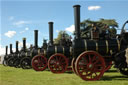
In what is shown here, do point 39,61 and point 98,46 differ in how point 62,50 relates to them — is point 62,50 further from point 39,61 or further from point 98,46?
point 98,46

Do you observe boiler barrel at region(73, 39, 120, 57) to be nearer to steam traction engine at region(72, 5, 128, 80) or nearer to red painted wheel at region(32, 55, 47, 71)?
steam traction engine at region(72, 5, 128, 80)

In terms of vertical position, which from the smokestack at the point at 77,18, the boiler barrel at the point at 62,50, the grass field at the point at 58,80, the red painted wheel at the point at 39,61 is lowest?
the grass field at the point at 58,80

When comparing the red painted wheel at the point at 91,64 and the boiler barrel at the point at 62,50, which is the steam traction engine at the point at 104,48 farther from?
the boiler barrel at the point at 62,50

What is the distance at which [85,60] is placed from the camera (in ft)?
23.6

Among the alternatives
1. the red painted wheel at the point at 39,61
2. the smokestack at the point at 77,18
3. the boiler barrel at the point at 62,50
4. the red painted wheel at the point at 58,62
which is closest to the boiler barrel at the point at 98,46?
the smokestack at the point at 77,18

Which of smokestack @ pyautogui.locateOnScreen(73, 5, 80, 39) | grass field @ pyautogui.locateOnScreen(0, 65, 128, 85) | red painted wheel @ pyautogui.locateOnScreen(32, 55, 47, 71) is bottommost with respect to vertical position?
grass field @ pyautogui.locateOnScreen(0, 65, 128, 85)

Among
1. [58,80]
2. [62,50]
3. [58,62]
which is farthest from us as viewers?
[62,50]

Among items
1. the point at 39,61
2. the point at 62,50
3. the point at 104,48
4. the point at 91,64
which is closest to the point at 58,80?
the point at 91,64

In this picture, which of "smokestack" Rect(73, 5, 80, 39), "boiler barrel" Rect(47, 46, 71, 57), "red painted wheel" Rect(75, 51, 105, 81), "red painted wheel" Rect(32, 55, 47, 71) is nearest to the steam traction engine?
"red painted wheel" Rect(75, 51, 105, 81)

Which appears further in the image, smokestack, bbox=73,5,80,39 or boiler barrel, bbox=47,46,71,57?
boiler barrel, bbox=47,46,71,57

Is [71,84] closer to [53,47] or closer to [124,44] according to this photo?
[124,44]

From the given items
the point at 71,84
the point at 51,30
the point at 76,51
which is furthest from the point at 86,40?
the point at 51,30

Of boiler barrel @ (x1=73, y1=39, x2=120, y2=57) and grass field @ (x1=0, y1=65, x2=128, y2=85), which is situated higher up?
boiler barrel @ (x1=73, y1=39, x2=120, y2=57)

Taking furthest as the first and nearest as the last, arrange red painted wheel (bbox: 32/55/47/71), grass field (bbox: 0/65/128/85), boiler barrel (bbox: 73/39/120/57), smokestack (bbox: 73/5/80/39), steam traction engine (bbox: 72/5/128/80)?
red painted wheel (bbox: 32/55/47/71)
smokestack (bbox: 73/5/80/39)
boiler barrel (bbox: 73/39/120/57)
steam traction engine (bbox: 72/5/128/80)
grass field (bbox: 0/65/128/85)
